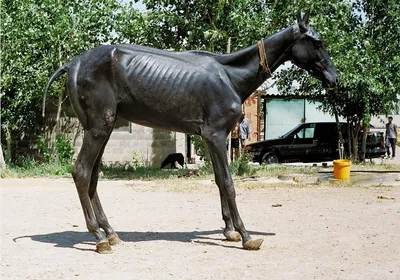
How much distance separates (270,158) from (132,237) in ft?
49.1

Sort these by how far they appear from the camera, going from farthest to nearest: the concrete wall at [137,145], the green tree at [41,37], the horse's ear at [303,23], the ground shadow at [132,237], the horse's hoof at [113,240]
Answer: the concrete wall at [137,145] < the green tree at [41,37] < the ground shadow at [132,237] < the horse's ear at [303,23] < the horse's hoof at [113,240]

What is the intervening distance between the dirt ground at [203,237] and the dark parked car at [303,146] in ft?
31.3

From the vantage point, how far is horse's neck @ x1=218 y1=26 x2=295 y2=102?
7.39 meters

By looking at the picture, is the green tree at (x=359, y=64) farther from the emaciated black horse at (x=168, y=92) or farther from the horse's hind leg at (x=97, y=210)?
the horse's hind leg at (x=97, y=210)

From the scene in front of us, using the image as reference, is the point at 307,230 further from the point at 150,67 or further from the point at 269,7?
the point at 269,7

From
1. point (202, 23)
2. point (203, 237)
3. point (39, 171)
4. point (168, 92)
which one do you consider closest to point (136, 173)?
point (39, 171)

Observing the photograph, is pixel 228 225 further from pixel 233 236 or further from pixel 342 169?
pixel 342 169

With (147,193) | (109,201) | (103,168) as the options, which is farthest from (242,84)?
(103,168)

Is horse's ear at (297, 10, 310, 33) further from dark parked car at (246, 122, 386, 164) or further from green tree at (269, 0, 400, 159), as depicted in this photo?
dark parked car at (246, 122, 386, 164)

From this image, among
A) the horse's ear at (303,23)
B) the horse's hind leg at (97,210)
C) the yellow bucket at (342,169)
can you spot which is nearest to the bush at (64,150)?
the yellow bucket at (342,169)

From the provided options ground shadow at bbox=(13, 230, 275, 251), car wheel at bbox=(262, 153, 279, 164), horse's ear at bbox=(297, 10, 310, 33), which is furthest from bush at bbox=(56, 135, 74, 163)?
horse's ear at bbox=(297, 10, 310, 33)

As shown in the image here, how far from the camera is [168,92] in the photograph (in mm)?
7152

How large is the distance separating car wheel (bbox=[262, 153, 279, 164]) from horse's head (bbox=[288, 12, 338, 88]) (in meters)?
14.9

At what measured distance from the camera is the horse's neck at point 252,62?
739 cm
